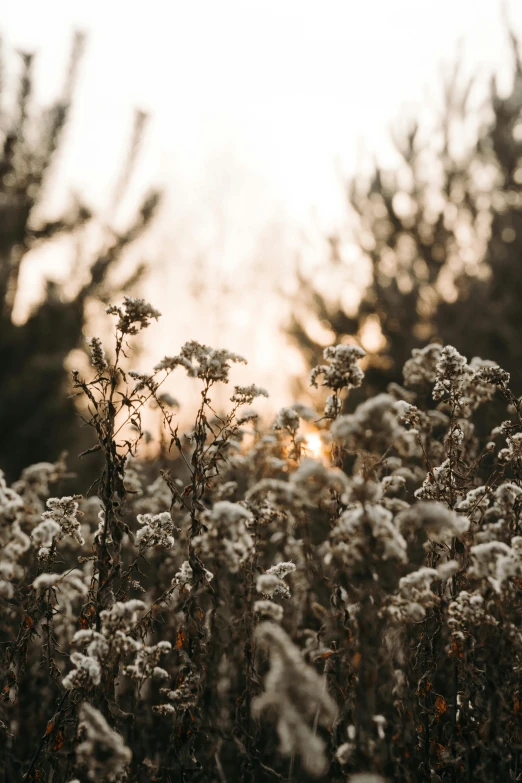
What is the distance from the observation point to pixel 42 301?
7906 mm

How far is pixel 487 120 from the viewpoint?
11.8 meters

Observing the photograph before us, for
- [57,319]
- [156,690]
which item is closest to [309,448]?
[156,690]

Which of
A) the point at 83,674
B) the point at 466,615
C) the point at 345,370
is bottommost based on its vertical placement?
the point at 83,674

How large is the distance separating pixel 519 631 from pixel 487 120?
11.5 m

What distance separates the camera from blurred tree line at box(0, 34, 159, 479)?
7461 mm

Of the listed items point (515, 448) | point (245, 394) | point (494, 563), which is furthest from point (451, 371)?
point (494, 563)

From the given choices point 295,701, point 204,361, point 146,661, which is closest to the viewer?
point 295,701

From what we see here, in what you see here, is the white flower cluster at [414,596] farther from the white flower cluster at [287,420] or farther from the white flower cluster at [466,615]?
the white flower cluster at [287,420]

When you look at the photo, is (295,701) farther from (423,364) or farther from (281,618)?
(423,364)

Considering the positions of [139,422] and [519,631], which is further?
[139,422]

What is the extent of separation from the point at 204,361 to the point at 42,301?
17.8 ft

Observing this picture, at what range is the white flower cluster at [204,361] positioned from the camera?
3.09 meters

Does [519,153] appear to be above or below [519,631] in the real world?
above

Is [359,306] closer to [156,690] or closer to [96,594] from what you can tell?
[156,690]
